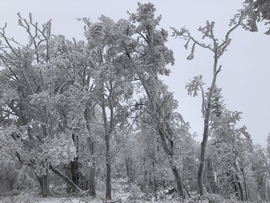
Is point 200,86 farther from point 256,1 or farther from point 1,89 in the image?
point 1,89

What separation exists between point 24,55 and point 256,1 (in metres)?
16.1

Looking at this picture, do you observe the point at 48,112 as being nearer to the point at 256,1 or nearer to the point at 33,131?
the point at 33,131

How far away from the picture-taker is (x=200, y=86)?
11.4m

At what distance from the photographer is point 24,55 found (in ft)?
57.2

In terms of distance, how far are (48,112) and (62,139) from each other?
12.1 ft

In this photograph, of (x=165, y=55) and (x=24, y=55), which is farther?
(x=24, y=55)

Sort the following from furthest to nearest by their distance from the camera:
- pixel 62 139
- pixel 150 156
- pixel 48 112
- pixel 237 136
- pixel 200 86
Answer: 1. pixel 150 156
2. pixel 237 136
3. pixel 48 112
4. pixel 62 139
5. pixel 200 86

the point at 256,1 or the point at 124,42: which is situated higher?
the point at 124,42

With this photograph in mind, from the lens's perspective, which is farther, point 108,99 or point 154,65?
point 108,99

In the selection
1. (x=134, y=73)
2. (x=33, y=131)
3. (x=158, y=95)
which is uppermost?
(x=134, y=73)

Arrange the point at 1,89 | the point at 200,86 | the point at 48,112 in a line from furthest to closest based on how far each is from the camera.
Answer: the point at 1,89, the point at 48,112, the point at 200,86

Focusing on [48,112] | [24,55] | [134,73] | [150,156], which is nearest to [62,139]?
[48,112]

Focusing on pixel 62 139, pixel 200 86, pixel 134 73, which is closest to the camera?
pixel 200 86

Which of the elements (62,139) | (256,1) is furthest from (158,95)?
(256,1)
